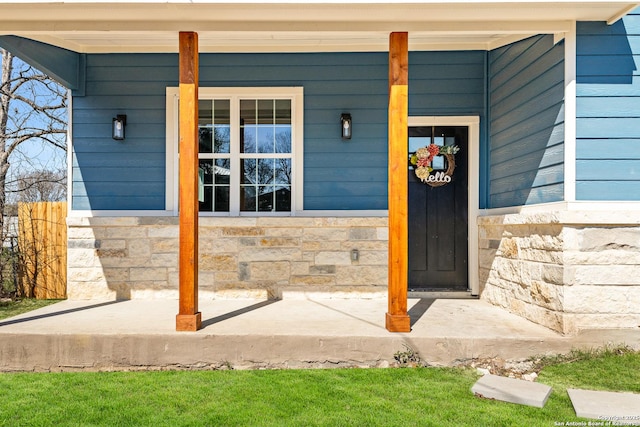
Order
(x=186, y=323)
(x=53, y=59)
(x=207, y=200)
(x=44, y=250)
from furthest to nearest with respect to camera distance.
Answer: (x=44, y=250), (x=207, y=200), (x=53, y=59), (x=186, y=323)

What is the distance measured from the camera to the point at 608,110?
3.38 meters

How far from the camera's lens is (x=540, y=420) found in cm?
240

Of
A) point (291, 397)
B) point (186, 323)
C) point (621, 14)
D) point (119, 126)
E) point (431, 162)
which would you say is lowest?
point (291, 397)

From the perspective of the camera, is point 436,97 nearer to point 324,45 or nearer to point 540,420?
point 324,45

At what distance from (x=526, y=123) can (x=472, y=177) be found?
99 centimetres

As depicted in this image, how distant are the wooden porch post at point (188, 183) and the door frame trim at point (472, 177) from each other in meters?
2.53

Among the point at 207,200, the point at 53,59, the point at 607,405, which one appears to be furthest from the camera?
the point at 207,200

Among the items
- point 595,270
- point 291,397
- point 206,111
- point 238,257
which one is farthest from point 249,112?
point 595,270

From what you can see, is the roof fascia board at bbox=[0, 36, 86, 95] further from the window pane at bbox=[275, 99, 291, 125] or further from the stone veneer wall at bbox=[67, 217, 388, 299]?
the window pane at bbox=[275, 99, 291, 125]

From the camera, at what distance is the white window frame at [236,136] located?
4.92m

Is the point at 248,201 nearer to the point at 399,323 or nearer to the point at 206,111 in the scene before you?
the point at 206,111

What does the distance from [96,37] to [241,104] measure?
5.40 ft

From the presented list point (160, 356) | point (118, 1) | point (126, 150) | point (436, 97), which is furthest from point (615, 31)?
point (126, 150)

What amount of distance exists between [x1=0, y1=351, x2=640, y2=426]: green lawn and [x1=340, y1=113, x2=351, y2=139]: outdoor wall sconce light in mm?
2620
